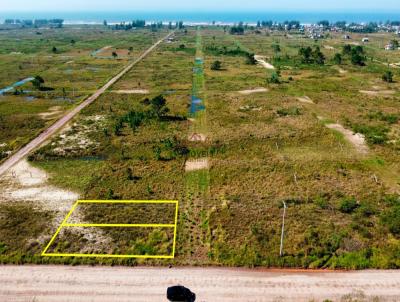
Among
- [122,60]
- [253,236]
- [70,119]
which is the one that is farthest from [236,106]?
[122,60]

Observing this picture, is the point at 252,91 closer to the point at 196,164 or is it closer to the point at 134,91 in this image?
the point at 134,91

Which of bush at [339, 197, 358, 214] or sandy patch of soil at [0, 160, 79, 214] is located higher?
bush at [339, 197, 358, 214]

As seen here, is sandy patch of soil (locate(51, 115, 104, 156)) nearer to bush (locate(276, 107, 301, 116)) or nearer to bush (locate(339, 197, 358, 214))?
bush (locate(276, 107, 301, 116))

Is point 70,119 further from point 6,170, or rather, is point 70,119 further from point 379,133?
point 379,133

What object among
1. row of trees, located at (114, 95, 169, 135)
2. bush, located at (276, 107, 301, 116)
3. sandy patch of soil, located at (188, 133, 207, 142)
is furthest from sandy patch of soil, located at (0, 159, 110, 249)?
bush, located at (276, 107, 301, 116)

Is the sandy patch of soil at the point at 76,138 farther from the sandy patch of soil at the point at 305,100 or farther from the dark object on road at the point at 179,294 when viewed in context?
the sandy patch of soil at the point at 305,100
